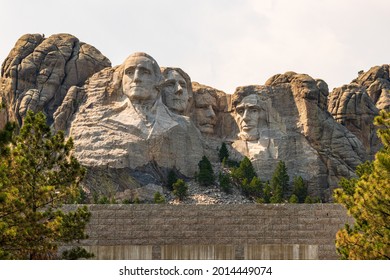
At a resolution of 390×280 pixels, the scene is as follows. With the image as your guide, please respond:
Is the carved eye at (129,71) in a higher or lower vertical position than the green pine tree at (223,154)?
higher

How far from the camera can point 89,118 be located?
36188 millimetres

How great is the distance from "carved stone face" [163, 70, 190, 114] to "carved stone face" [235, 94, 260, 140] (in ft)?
9.75

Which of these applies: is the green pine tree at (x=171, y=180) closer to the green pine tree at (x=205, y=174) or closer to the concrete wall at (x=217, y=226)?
the green pine tree at (x=205, y=174)

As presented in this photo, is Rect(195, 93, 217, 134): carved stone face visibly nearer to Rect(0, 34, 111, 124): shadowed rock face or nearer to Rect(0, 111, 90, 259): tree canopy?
Rect(0, 34, 111, 124): shadowed rock face

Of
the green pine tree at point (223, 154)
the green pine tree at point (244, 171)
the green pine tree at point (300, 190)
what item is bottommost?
the green pine tree at point (300, 190)

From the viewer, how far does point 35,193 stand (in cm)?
1220

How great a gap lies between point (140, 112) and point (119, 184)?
3676 mm

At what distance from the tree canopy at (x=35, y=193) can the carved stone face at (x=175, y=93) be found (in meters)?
25.1

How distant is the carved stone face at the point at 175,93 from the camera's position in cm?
3828

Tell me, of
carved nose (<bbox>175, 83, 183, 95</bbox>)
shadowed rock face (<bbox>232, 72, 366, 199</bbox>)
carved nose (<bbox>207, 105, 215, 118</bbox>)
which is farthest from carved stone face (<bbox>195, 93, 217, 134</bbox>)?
carved nose (<bbox>175, 83, 183, 95</bbox>)

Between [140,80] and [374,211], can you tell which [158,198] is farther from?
[374,211]

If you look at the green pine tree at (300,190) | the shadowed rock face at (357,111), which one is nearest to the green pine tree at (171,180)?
the green pine tree at (300,190)

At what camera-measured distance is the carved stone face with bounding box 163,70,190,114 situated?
3828cm

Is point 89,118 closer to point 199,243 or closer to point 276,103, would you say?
point 276,103
